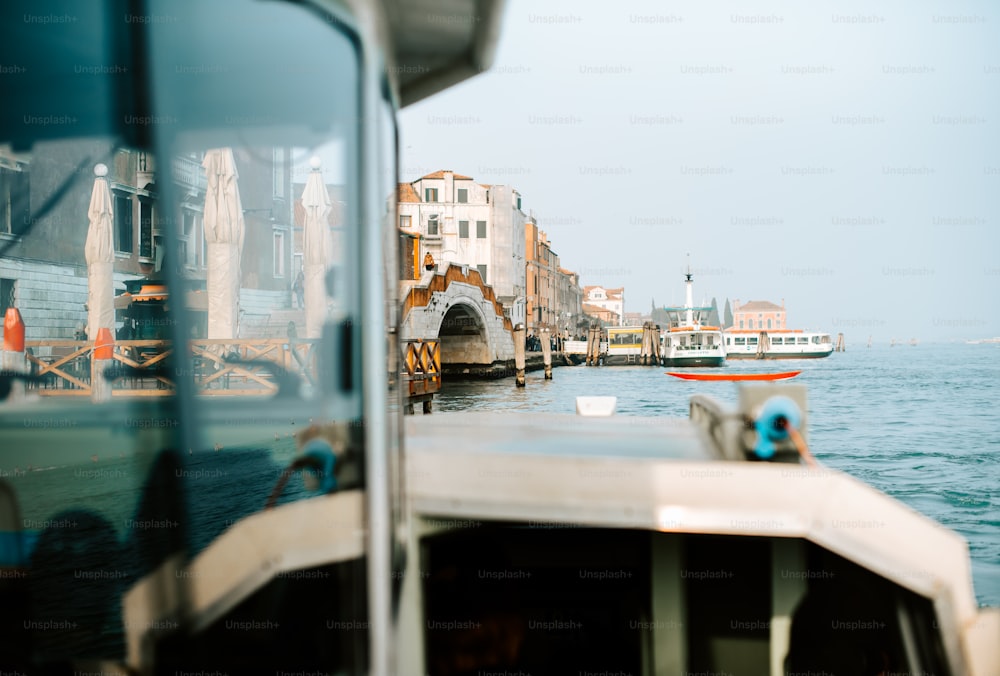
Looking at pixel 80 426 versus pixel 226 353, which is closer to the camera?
pixel 226 353

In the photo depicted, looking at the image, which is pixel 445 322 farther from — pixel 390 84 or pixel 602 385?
pixel 390 84

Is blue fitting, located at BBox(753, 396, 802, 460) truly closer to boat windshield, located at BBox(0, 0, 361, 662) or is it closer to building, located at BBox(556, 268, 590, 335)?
boat windshield, located at BBox(0, 0, 361, 662)

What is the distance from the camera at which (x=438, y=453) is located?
291cm

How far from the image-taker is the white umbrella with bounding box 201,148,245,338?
2.16 m

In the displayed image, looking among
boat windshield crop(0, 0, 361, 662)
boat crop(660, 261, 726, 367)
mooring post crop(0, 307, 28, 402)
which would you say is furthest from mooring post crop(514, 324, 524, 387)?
boat windshield crop(0, 0, 361, 662)

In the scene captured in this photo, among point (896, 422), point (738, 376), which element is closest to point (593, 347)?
point (738, 376)

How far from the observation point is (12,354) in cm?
331

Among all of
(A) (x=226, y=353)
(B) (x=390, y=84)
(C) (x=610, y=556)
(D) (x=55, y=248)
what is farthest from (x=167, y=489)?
(D) (x=55, y=248)

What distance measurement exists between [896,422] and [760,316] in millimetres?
112233

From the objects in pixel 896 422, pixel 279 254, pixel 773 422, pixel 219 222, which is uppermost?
pixel 219 222

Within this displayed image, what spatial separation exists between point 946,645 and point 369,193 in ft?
8.62

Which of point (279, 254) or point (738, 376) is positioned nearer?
point (279, 254)

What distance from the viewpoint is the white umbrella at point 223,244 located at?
2164 millimetres

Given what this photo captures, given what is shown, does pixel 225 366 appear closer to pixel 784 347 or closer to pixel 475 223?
pixel 475 223
